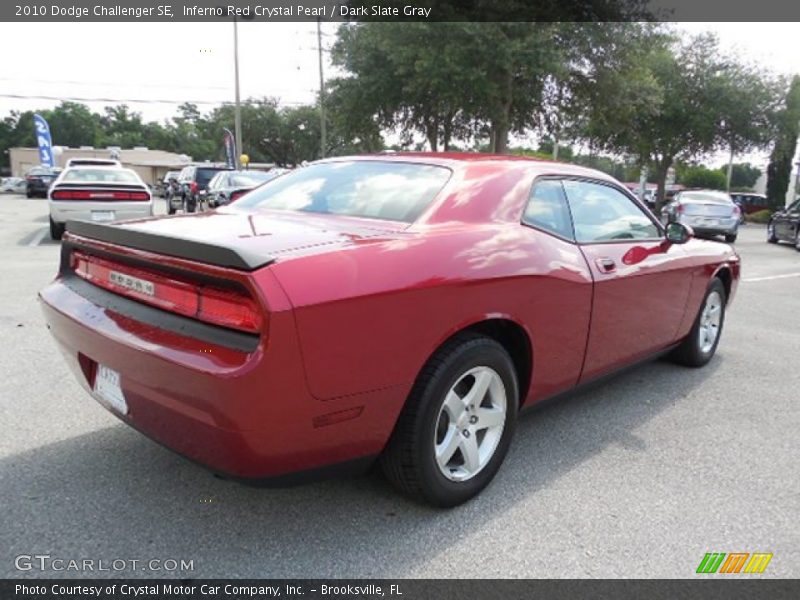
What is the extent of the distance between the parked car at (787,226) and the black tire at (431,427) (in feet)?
52.7

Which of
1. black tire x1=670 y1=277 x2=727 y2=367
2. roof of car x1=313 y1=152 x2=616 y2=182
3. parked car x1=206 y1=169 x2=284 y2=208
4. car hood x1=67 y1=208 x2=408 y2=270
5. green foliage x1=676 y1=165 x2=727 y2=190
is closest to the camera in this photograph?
car hood x1=67 y1=208 x2=408 y2=270

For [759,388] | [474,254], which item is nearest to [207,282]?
[474,254]

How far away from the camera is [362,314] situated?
2201 millimetres

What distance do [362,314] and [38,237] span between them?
1293 centimetres

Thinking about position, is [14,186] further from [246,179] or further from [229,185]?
[229,185]

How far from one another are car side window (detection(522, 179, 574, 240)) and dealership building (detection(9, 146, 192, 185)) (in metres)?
72.8

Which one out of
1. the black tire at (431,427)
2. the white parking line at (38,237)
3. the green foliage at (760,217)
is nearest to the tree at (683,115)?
the green foliage at (760,217)

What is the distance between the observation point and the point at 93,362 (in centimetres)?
265

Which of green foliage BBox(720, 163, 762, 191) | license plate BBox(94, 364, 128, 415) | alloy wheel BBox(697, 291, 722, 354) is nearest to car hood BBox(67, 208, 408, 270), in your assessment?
license plate BBox(94, 364, 128, 415)

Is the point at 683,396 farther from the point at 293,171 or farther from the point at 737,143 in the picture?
the point at 737,143

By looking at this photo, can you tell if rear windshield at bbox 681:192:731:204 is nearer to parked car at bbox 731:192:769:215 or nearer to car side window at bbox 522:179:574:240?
car side window at bbox 522:179:574:240

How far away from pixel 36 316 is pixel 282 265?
185 inches

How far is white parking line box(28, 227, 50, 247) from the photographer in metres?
11.7

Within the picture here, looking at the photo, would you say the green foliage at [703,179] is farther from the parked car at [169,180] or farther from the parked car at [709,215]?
the parked car at [169,180]
